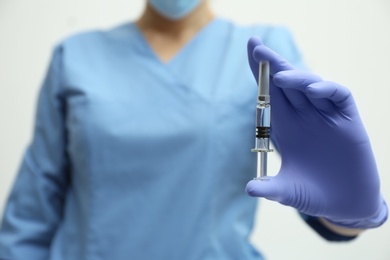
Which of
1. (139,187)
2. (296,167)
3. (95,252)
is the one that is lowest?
(95,252)

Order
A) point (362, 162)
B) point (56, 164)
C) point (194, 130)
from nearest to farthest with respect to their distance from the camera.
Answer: point (362, 162)
point (194, 130)
point (56, 164)

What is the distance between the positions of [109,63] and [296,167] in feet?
1.57

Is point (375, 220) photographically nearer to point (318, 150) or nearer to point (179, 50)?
point (318, 150)

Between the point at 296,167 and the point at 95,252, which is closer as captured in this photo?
the point at 296,167

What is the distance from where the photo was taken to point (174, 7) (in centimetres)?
95

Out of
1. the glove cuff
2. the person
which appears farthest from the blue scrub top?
the glove cuff

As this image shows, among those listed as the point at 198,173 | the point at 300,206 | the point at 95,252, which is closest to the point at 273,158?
the point at 198,173

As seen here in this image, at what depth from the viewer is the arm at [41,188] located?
3.19ft

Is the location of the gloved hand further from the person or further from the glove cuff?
the person

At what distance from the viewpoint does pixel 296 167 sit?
2.00 ft

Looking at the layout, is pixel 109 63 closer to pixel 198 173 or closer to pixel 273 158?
pixel 198 173

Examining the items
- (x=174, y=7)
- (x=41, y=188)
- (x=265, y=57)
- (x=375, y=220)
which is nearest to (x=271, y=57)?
(x=265, y=57)

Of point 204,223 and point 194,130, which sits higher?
point 194,130

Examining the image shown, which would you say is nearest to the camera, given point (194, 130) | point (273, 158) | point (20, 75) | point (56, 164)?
point (194, 130)
